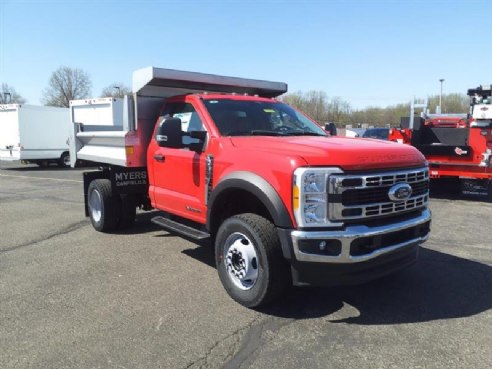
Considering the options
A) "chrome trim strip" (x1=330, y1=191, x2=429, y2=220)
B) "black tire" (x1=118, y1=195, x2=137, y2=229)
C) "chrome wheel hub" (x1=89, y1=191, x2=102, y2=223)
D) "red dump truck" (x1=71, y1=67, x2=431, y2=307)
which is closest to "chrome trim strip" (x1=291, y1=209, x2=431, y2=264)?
"red dump truck" (x1=71, y1=67, x2=431, y2=307)

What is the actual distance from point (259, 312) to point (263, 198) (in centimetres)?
111

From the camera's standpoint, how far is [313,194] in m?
3.62

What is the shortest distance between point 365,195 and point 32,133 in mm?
19266

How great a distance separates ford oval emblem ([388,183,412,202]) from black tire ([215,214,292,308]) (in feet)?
3.58

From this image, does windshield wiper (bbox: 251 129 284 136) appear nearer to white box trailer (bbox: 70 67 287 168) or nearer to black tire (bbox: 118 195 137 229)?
white box trailer (bbox: 70 67 287 168)

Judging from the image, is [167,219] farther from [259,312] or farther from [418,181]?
[418,181]

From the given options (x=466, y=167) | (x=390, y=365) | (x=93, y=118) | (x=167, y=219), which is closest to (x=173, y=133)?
(x=167, y=219)

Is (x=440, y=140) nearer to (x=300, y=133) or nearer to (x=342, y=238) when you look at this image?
(x=300, y=133)

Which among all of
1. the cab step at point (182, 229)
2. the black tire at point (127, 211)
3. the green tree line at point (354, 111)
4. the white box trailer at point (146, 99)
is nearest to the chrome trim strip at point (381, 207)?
the cab step at point (182, 229)

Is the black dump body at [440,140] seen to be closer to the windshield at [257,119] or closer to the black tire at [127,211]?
the windshield at [257,119]

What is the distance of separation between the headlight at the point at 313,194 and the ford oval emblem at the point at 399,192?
1.98 feet

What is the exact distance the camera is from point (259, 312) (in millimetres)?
4125

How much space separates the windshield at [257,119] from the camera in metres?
5.05

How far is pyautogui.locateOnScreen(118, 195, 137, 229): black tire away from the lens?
278 inches
